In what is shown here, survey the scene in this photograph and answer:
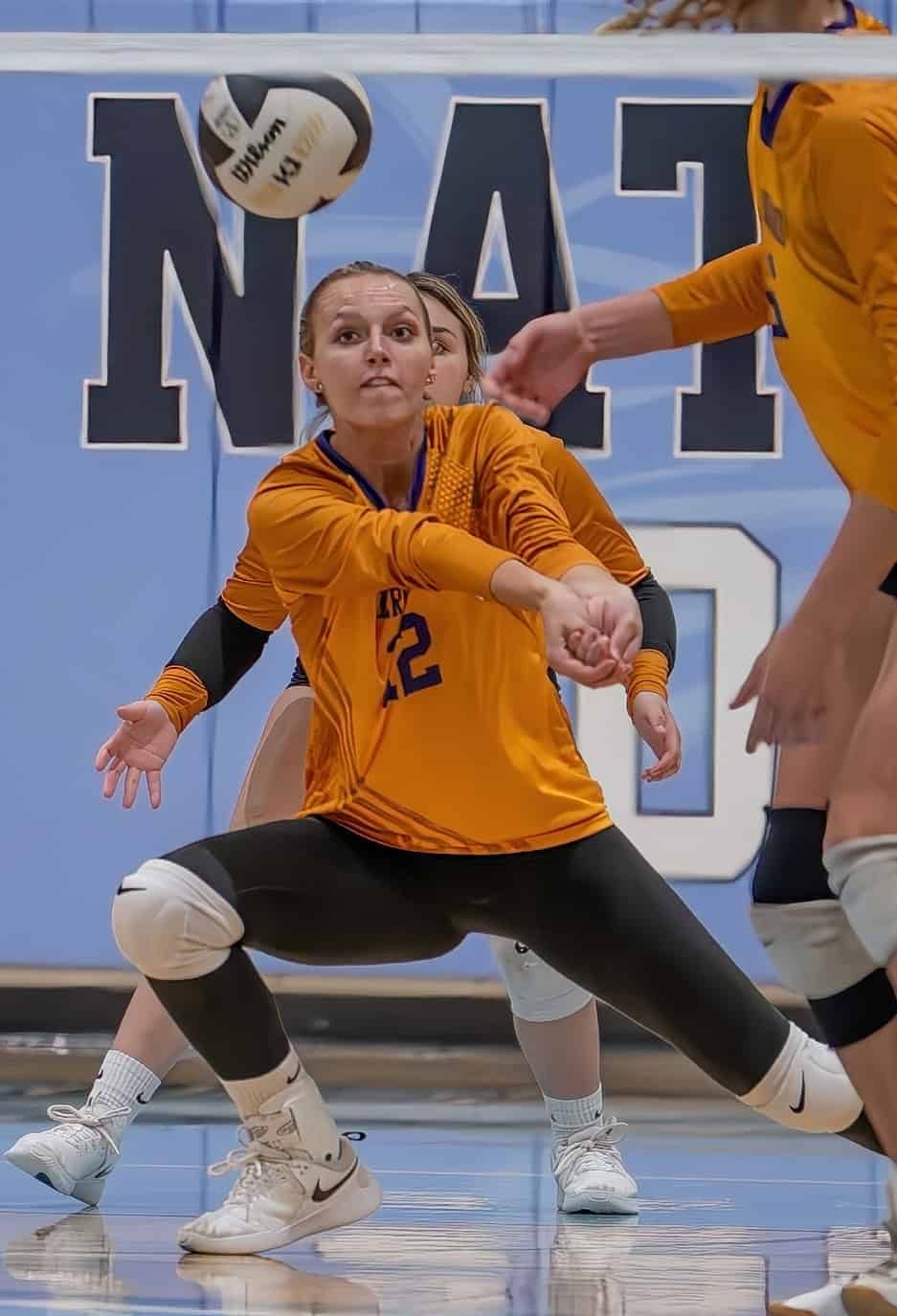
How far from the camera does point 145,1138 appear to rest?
3646 mm

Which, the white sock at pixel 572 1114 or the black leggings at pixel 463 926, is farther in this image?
the white sock at pixel 572 1114

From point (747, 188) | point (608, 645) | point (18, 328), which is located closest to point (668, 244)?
point (747, 188)

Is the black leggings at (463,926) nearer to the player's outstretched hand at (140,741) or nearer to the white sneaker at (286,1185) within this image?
the white sneaker at (286,1185)

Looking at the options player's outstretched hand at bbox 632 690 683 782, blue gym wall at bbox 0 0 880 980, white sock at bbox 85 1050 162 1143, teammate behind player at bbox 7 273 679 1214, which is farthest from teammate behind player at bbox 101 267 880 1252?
blue gym wall at bbox 0 0 880 980

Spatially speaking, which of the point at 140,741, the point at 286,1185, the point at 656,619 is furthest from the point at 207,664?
the point at 286,1185

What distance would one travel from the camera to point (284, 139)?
2631 millimetres

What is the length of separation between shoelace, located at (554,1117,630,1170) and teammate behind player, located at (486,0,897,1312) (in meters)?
1.01

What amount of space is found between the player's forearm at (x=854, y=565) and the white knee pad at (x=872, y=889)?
22 centimetres

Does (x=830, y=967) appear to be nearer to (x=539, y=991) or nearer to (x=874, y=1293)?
(x=874, y=1293)

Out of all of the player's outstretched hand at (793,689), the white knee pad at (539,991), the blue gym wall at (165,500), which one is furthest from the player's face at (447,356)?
the blue gym wall at (165,500)

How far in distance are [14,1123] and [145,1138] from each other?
0.30 m

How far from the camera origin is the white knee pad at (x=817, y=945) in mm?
1999

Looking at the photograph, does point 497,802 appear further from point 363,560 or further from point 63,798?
point 63,798

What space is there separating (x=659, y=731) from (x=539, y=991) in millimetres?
542
